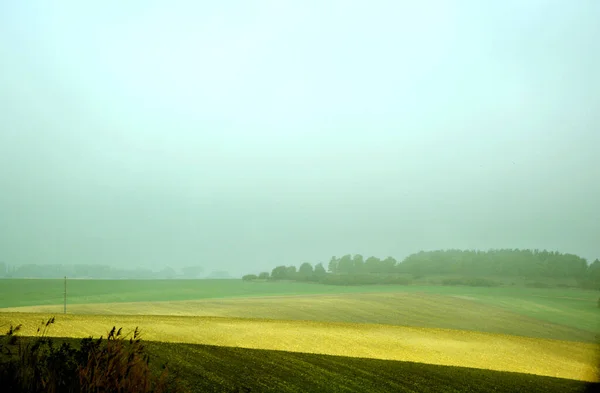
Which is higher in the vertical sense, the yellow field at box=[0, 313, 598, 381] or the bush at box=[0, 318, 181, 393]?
the bush at box=[0, 318, 181, 393]

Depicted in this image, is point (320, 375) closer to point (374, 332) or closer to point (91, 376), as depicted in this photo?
point (91, 376)

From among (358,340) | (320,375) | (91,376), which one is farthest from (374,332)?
(91,376)

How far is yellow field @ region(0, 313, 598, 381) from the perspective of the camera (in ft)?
38.1

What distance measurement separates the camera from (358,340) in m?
13.6

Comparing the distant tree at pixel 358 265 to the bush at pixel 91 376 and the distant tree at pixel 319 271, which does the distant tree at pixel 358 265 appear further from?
the bush at pixel 91 376

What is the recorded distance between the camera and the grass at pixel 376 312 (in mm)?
21844

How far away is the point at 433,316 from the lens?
85.1 ft

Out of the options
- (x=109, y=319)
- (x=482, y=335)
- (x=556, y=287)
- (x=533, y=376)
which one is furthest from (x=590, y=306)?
(x=109, y=319)

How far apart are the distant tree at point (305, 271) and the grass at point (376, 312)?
25385mm

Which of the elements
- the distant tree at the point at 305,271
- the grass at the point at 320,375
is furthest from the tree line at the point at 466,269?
the grass at the point at 320,375

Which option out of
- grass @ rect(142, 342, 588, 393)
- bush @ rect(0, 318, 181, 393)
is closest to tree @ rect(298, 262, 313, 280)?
grass @ rect(142, 342, 588, 393)

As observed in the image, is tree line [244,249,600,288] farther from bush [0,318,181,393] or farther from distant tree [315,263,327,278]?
bush [0,318,181,393]

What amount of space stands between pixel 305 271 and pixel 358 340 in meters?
44.2

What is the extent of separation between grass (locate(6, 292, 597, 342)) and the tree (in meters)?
25.4
